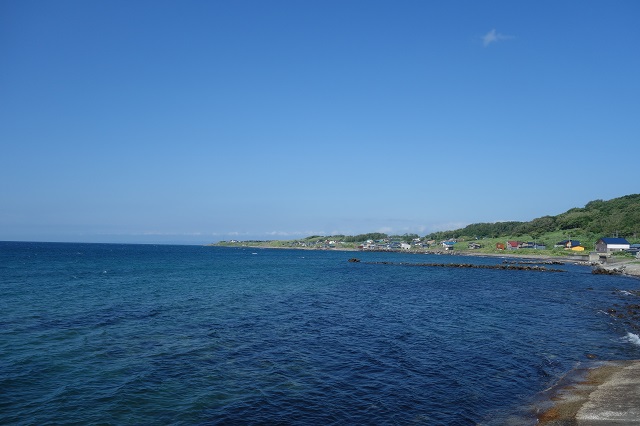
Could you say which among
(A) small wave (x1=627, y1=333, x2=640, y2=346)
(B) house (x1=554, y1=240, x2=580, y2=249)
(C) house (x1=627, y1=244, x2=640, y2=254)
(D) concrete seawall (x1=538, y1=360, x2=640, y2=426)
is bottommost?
(A) small wave (x1=627, y1=333, x2=640, y2=346)

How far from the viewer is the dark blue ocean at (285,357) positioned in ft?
55.7

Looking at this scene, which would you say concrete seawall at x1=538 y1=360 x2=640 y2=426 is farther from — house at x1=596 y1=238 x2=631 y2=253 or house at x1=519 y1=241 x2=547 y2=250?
house at x1=519 y1=241 x2=547 y2=250

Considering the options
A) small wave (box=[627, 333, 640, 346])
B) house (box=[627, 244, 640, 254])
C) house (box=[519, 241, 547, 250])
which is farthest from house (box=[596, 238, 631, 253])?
small wave (box=[627, 333, 640, 346])

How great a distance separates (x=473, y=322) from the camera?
36.2 meters

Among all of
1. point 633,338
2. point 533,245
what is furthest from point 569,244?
point 633,338

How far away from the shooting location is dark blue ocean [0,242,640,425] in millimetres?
16984

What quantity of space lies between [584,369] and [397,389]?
11.0m

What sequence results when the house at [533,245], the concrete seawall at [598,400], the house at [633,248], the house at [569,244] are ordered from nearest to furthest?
the concrete seawall at [598,400] < the house at [633,248] < the house at [569,244] < the house at [533,245]

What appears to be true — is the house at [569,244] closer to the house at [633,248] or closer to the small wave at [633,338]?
the house at [633,248]

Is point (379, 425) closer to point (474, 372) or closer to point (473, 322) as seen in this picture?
point (474, 372)

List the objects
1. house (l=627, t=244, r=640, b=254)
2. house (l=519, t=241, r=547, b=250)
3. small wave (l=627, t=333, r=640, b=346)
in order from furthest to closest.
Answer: house (l=519, t=241, r=547, b=250), house (l=627, t=244, r=640, b=254), small wave (l=627, t=333, r=640, b=346)

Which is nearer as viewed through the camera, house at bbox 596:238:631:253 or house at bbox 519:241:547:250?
house at bbox 596:238:631:253

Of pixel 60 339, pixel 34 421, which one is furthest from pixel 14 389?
pixel 60 339

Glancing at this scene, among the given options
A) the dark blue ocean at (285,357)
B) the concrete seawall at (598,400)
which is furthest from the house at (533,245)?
the concrete seawall at (598,400)
